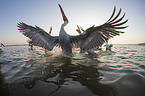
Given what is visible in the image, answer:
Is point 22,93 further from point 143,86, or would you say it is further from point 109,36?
point 109,36

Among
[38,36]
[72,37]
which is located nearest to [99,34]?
[72,37]

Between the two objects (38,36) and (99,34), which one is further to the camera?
(38,36)

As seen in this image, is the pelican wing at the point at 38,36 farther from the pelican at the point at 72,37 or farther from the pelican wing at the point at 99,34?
the pelican wing at the point at 99,34

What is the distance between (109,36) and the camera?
359 centimetres

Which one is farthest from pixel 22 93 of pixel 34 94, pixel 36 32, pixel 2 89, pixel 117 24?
pixel 36 32

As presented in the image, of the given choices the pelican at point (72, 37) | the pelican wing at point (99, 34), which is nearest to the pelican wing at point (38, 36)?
the pelican at point (72, 37)

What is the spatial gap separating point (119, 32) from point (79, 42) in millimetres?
2580

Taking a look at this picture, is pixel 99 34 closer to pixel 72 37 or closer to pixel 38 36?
pixel 72 37

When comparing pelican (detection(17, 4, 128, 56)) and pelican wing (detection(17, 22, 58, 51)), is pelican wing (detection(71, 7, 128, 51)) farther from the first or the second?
pelican wing (detection(17, 22, 58, 51))

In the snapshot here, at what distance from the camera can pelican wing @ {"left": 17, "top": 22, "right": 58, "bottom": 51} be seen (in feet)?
15.7

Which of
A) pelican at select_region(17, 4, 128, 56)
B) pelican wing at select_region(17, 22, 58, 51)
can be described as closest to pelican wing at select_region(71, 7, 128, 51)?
pelican at select_region(17, 4, 128, 56)

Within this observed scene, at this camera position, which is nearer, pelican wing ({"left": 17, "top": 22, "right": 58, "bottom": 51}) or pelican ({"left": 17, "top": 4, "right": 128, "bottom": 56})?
pelican ({"left": 17, "top": 4, "right": 128, "bottom": 56})

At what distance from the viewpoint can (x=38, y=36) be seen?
5.15 metres

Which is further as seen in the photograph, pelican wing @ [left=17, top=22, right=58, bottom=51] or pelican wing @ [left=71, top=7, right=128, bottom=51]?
pelican wing @ [left=17, top=22, right=58, bottom=51]
